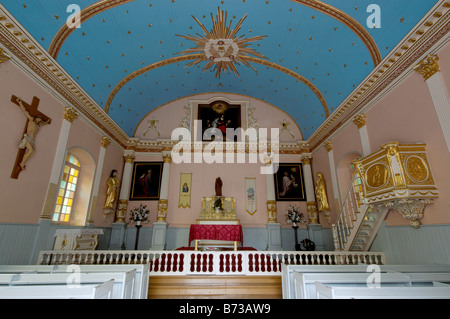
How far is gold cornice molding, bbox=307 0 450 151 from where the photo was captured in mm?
4457

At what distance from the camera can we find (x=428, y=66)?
471 cm

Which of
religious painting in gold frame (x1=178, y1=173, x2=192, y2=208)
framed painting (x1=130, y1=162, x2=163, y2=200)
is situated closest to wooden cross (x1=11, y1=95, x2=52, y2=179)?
framed painting (x1=130, y1=162, x2=163, y2=200)

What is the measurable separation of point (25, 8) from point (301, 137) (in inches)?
421

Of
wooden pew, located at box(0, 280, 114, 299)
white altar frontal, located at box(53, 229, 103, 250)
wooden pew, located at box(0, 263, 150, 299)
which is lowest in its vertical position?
wooden pew, located at box(0, 263, 150, 299)

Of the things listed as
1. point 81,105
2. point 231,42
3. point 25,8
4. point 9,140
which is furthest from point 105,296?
point 231,42

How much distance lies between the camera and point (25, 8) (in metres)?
4.86

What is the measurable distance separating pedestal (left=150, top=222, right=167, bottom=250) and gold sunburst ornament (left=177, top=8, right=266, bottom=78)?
665cm

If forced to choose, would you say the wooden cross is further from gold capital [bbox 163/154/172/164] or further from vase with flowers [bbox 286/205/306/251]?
vase with flowers [bbox 286/205/306/251]

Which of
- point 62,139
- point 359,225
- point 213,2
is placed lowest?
point 359,225

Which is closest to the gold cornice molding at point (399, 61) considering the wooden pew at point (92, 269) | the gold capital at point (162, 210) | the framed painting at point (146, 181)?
the wooden pew at point (92, 269)

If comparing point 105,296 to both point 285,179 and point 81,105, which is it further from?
point 285,179

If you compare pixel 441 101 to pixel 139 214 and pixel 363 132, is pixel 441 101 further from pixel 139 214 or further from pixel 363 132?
pixel 139 214
